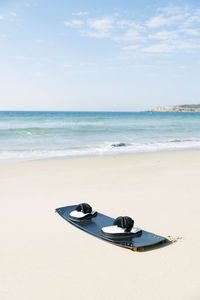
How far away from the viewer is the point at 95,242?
10.7 ft

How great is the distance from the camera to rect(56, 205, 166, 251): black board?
3.09 metres

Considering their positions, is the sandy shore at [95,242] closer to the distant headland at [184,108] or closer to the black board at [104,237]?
the black board at [104,237]

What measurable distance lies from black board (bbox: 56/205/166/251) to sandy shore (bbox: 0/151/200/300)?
7cm

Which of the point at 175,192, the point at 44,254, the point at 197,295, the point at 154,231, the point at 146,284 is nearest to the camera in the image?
the point at 197,295

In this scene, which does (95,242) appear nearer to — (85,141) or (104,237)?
(104,237)

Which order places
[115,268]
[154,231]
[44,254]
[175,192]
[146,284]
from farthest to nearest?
[175,192]
[154,231]
[44,254]
[115,268]
[146,284]

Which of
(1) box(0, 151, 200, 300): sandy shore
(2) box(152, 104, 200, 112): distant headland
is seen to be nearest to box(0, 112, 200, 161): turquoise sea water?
(1) box(0, 151, 200, 300): sandy shore

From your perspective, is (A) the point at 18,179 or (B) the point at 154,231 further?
(A) the point at 18,179

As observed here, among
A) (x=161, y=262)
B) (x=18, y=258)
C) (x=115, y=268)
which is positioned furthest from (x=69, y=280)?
(x=161, y=262)

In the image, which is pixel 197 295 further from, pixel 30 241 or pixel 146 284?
pixel 30 241

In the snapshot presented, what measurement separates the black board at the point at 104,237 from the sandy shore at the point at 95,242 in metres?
0.07

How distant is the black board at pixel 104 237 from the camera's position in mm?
3094

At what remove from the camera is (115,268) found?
2736 mm

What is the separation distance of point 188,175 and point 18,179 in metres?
3.75
